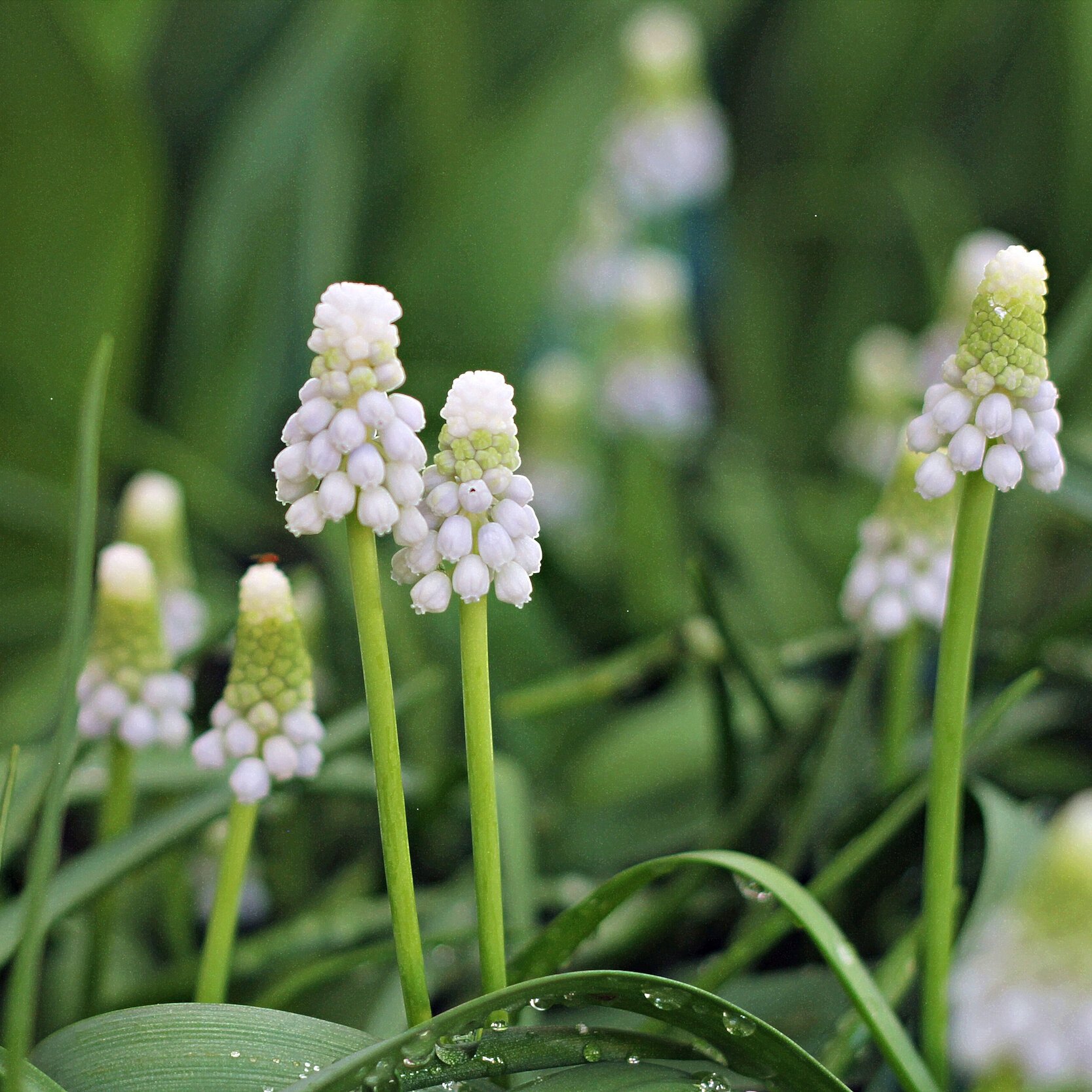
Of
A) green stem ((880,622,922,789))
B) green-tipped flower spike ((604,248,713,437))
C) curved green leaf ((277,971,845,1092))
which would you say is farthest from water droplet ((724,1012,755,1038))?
green-tipped flower spike ((604,248,713,437))

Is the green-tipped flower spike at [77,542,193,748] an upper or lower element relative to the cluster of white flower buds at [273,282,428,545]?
upper

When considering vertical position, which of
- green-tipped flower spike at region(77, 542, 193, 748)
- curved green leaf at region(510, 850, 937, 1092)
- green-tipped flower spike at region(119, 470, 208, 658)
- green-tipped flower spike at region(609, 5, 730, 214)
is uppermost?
green-tipped flower spike at region(609, 5, 730, 214)

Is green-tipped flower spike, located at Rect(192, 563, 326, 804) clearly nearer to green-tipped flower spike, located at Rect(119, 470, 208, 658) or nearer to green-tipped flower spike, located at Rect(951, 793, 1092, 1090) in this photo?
A: green-tipped flower spike, located at Rect(119, 470, 208, 658)

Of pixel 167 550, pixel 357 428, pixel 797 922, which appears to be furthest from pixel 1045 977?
pixel 167 550

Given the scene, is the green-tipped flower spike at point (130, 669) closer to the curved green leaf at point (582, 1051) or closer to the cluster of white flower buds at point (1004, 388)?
the curved green leaf at point (582, 1051)

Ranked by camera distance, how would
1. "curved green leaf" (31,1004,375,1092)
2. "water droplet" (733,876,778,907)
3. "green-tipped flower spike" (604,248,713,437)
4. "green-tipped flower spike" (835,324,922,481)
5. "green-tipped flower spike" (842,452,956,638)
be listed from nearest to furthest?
"curved green leaf" (31,1004,375,1092), "water droplet" (733,876,778,907), "green-tipped flower spike" (842,452,956,638), "green-tipped flower spike" (835,324,922,481), "green-tipped flower spike" (604,248,713,437)

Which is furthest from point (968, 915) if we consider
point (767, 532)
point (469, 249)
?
point (469, 249)
